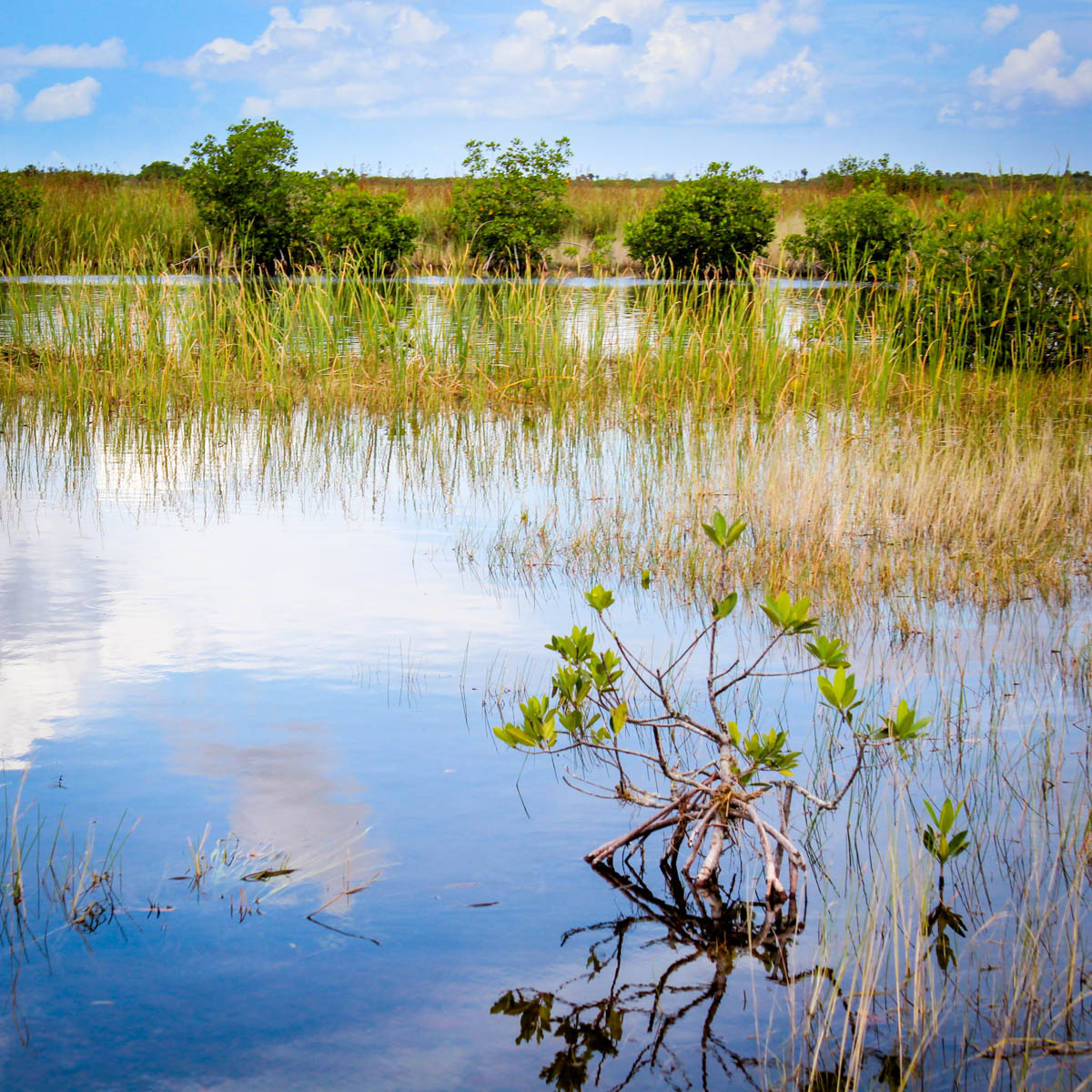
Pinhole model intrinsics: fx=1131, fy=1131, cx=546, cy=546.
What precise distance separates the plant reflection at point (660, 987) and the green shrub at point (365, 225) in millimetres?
13471

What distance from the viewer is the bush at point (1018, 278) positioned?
6.93m

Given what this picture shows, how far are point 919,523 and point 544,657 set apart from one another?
197 centimetres

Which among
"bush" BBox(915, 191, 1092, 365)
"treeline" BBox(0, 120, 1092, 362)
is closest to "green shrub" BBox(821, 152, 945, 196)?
"treeline" BBox(0, 120, 1092, 362)

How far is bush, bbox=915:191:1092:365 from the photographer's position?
6926 mm

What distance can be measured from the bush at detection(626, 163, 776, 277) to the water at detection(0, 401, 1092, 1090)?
1180 centimetres

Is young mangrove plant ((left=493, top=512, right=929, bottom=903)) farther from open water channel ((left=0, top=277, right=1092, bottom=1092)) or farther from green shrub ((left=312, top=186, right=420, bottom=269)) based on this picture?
green shrub ((left=312, top=186, right=420, bottom=269))

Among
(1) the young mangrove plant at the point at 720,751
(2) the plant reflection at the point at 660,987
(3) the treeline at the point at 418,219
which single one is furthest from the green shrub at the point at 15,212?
(2) the plant reflection at the point at 660,987

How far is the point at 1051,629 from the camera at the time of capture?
3.67m

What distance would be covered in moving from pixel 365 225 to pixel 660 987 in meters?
14.3

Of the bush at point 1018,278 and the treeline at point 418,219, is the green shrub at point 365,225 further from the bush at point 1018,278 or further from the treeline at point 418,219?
the bush at point 1018,278

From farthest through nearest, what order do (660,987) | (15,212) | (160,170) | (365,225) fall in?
(160,170), (365,225), (15,212), (660,987)

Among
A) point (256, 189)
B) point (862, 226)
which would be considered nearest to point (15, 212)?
point (256, 189)

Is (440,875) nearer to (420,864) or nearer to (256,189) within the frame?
(420,864)

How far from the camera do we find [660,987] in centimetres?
198
